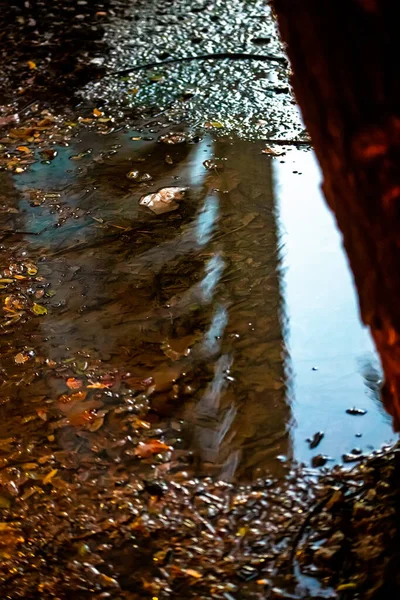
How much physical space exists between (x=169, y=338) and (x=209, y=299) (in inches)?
→ 7.4

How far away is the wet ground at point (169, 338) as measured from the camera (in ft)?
4.80

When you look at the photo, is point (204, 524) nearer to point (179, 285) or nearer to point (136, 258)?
point (179, 285)

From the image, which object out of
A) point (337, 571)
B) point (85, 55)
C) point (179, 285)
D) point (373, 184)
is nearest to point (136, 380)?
point (179, 285)

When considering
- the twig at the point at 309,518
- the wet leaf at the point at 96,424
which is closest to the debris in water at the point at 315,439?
the twig at the point at 309,518

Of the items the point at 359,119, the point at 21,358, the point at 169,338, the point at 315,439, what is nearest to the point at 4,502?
the point at 21,358

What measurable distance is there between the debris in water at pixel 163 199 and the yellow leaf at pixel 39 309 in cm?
55

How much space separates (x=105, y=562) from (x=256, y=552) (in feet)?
1.01

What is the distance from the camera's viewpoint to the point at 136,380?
182 centimetres

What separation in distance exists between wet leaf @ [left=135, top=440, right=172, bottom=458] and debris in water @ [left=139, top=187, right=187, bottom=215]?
3.21ft

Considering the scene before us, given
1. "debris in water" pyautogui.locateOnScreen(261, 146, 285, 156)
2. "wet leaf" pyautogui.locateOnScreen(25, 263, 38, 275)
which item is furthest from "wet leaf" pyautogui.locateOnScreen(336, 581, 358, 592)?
"debris in water" pyautogui.locateOnScreen(261, 146, 285, 156)

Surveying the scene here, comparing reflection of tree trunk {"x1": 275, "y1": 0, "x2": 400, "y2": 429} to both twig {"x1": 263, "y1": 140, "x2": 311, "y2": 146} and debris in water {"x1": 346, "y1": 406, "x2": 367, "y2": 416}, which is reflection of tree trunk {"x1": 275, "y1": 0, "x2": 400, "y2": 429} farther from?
twig {"x1": 263, "y1": 140, "x2": 311, "y2": 146}

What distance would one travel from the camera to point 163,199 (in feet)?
8.02

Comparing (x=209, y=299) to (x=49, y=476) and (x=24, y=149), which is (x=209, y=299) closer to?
(x=49, y=476)

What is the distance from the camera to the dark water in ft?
5.57
